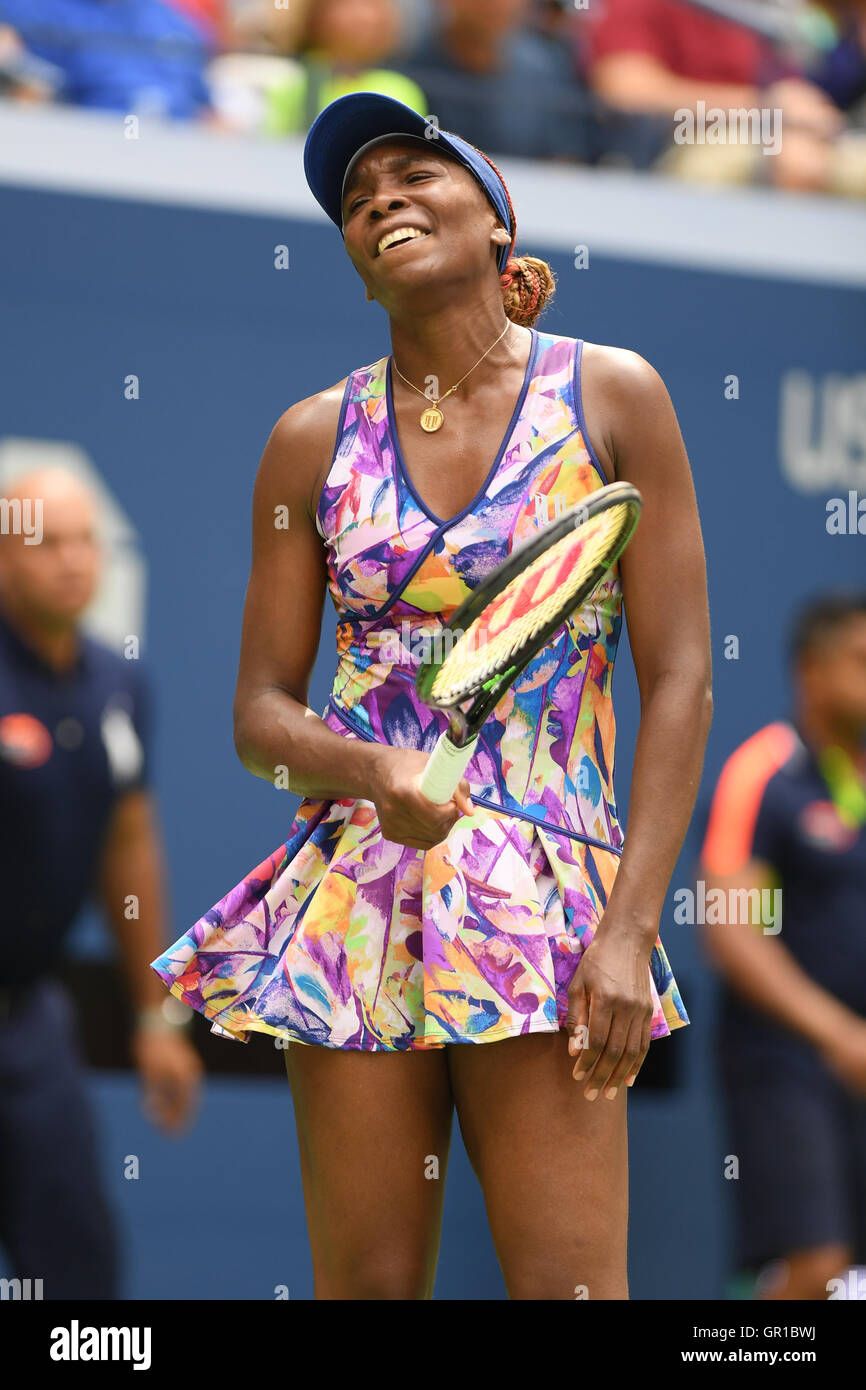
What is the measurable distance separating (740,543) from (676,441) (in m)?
3.08

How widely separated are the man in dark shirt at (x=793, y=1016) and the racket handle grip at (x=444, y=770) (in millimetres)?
2894

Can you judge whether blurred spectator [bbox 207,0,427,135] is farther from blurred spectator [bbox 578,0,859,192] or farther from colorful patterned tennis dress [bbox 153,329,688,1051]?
colorful patterned tennis dress [bbox 153,329,688,1051]

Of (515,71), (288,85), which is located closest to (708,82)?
(515,71)

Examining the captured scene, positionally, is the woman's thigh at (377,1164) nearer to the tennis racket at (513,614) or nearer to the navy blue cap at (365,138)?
the tennis racket at (513,614)

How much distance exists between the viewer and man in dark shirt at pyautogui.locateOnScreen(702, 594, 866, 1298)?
4.56 metres

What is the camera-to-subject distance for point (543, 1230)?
6.23ft

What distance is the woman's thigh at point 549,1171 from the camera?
1901 mm

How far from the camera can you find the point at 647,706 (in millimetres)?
2008

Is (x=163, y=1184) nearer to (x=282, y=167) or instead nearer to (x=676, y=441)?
(x=282, y=167)

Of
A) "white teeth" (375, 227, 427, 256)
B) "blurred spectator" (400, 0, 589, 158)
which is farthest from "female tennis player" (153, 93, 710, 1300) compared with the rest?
"blurred spectator" (400, 0, 589, 158)

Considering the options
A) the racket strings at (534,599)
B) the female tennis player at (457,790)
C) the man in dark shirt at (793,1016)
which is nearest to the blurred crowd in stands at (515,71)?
the man in dark shirt at (793,1016)

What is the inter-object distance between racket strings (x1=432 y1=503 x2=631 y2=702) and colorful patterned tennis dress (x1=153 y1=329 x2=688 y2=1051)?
133mm

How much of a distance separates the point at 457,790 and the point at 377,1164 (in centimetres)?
41

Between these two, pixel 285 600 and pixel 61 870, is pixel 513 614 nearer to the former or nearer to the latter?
pixel 285 600
